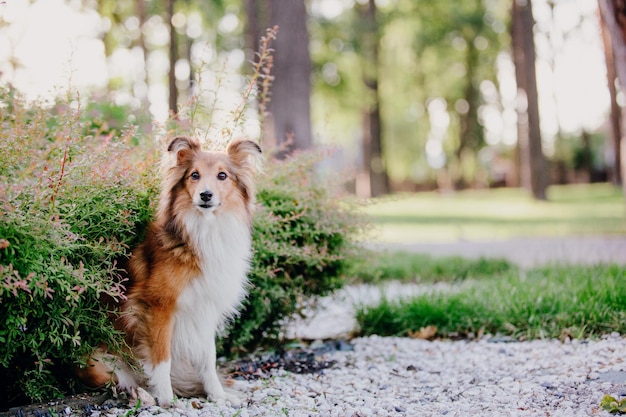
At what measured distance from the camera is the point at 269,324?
5301 mm

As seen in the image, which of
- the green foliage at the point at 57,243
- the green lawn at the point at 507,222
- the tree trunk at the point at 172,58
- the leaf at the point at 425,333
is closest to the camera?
the green foliage at the point at 57,243

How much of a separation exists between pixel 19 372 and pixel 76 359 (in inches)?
12.8

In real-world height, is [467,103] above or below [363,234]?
above

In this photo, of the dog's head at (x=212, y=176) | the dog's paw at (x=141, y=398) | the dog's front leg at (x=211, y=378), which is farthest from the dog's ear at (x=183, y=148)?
the dog's paw at (x=141, y=398)

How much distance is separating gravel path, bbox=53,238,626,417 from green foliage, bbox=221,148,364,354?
0.51 meters

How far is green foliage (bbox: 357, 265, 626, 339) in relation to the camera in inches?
209

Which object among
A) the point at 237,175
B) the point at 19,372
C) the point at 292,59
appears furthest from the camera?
the point at 292,59

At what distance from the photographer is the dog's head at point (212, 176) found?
3791mm

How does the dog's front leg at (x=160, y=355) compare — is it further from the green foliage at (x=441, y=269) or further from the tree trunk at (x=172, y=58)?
the tree trunk at (x=172, y=58)

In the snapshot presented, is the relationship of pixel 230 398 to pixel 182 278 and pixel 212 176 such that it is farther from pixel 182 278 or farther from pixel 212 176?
pixel 212 176

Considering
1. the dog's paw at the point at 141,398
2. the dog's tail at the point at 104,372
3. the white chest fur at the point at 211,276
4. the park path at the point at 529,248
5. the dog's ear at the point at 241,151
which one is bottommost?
the park path at the point at 529,248

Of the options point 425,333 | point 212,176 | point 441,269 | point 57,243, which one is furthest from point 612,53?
point 57,243

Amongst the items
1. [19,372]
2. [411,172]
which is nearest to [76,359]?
[19,372]

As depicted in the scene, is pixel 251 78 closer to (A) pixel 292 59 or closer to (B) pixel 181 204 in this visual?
(B) pixel 181 204
